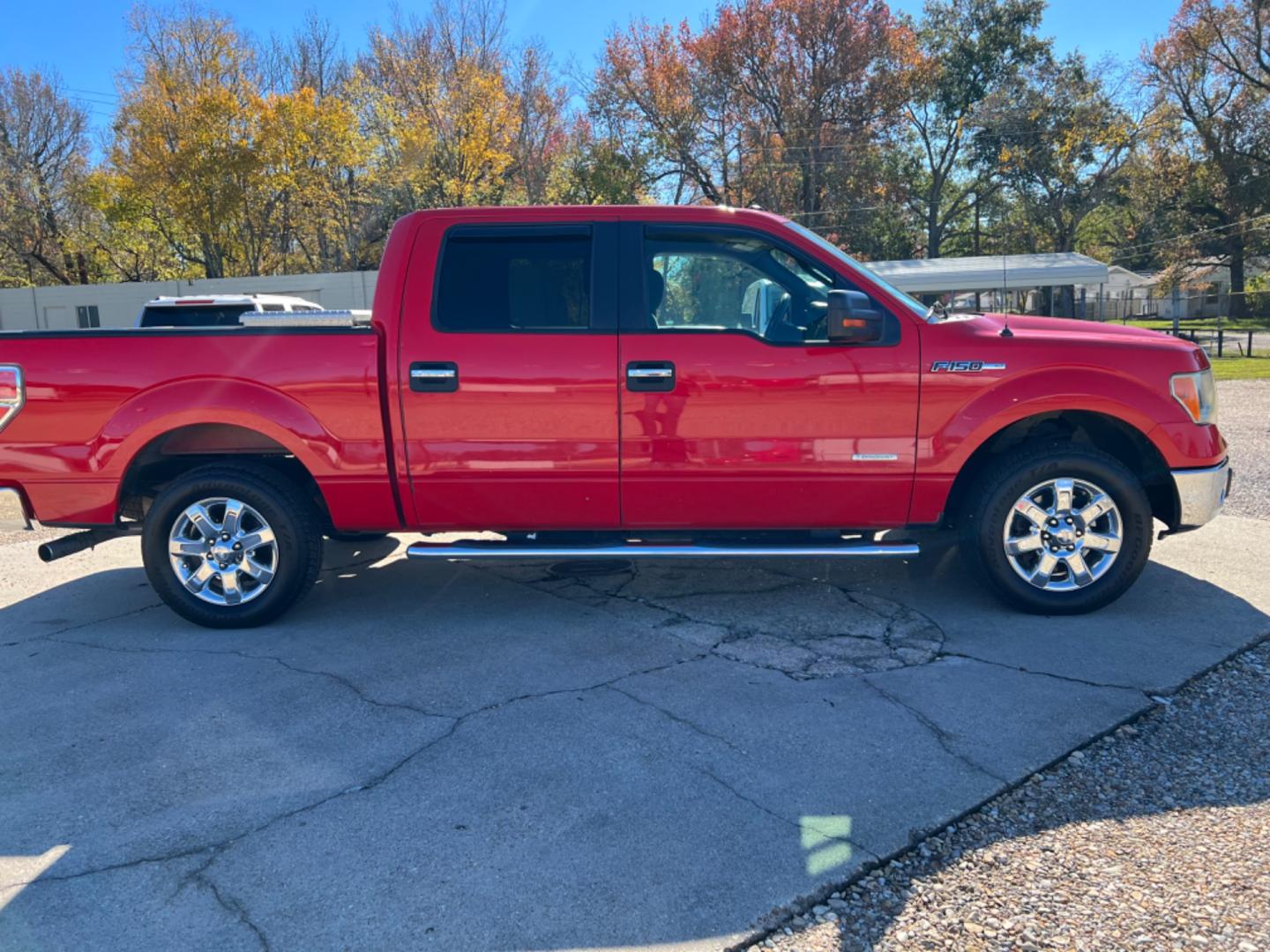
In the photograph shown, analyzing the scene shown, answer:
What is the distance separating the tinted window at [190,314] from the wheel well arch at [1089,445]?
8.44 meters

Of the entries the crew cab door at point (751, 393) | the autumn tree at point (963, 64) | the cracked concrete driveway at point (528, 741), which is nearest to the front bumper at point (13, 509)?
the cracked concrete driveway at point (528, 741)

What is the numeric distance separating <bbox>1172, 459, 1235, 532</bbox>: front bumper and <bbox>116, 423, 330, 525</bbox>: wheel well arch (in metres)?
4.49

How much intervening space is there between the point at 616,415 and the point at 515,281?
0.90m

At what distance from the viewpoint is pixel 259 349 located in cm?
456

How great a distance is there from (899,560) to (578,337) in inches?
111

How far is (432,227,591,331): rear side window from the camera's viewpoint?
4.63m

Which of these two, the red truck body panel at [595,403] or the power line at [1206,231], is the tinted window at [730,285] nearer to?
the red truck body panel at [595,403]

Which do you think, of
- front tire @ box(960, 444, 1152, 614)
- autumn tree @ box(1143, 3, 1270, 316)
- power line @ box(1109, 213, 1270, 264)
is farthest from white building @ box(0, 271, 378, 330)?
power line @ box(1109, 213, 1270, 264)

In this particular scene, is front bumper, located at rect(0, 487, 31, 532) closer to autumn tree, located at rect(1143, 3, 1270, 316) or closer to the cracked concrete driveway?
the cracked concrete driveway

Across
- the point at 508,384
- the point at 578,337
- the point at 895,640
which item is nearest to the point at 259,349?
the point at 508,384

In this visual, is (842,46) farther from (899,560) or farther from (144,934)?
(144,934)

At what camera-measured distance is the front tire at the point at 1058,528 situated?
461cm

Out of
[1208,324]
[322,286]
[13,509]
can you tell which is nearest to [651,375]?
[13,509]

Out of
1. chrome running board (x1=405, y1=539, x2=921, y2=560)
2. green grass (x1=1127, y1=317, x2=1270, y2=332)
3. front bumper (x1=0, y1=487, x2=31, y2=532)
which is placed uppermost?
green grass (x1=1127, y1=317, x2=1270, y2=332)
